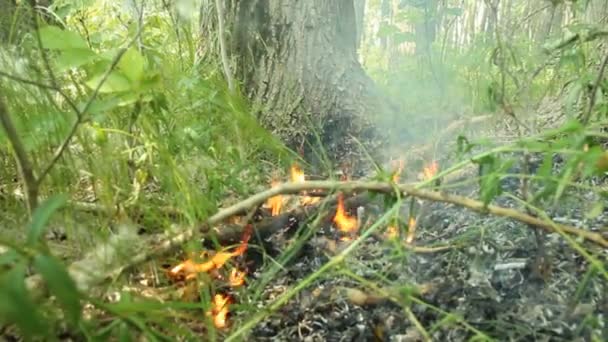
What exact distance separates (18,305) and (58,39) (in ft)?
2.11

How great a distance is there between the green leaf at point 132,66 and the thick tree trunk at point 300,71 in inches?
45.9

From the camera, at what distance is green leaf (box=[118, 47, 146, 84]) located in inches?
40.1

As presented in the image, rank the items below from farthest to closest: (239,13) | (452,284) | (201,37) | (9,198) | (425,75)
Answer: (425,75)
(201,37)
(239,13)
(9,198)
(452,284)

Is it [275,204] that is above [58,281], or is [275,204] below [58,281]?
below

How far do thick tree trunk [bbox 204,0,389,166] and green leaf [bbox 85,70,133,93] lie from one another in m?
1.17

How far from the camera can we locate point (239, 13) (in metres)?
2.27

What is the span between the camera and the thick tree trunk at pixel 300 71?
7.30ft

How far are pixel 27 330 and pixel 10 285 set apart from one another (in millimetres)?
39

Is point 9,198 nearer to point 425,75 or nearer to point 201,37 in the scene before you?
point 201,37

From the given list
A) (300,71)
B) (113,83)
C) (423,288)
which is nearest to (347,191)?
(423,288)

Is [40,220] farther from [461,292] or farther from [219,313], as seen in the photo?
Result: [461,292]

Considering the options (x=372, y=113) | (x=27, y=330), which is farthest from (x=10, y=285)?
(x=372, y=113)

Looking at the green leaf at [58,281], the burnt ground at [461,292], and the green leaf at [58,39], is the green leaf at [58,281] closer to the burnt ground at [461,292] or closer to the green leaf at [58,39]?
the burnt ground at [461,292]

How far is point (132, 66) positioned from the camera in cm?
103
